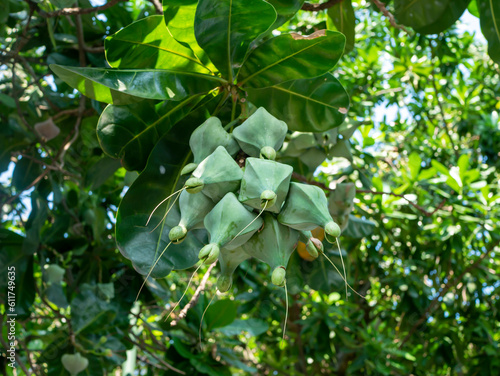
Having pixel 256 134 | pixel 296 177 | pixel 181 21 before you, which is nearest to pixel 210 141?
pixel 256 134

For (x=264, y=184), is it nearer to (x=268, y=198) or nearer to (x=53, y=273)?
(x=268, y=198)

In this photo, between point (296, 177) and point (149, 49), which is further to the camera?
point (296, 177)

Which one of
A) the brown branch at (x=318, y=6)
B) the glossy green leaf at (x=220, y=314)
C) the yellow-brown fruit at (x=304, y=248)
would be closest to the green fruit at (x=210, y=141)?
the yellow-brown fruit at (x=304, y=248)

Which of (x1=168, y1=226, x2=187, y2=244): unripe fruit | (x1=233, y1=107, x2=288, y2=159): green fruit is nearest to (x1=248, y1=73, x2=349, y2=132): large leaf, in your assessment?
(x1=233, y1=107, x2=288, y2=159): green fruit

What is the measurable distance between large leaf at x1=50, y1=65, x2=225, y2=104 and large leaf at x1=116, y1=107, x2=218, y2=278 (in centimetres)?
7

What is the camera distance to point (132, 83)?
1.07 metres

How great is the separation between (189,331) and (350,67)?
254cm

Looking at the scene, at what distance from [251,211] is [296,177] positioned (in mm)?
657

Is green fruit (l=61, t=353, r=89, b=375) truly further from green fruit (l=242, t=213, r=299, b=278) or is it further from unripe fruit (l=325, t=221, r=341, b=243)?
unripe fruit (l=325, t=221, r=341, b=243)

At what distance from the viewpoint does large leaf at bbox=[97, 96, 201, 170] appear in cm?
122

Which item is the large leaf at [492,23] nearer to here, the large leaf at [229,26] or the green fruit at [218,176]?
the large leaf at [229,26]

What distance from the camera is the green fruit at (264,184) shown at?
32.1 inches

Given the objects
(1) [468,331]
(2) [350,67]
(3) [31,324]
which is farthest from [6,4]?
(1) [468,331]

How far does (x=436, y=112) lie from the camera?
484 cm
